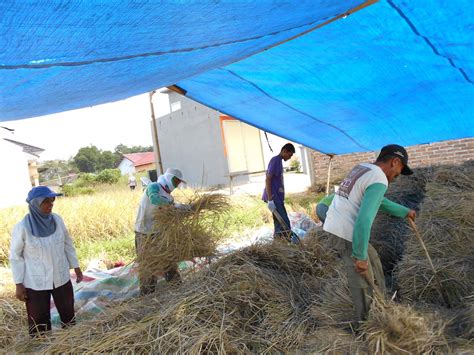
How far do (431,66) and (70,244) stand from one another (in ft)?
10.1

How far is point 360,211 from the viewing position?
1890 millimetres

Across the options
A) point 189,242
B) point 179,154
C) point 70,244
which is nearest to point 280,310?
point 189,242

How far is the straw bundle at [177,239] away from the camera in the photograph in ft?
10.6

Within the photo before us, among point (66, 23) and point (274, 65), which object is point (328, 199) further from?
point (66, 23)

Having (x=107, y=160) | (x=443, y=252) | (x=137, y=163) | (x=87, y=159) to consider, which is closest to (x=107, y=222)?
(x=443, y=252)

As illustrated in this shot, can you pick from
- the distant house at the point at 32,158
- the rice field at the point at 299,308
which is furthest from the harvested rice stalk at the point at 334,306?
the distant house at the point at 32,158

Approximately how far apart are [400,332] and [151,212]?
7.83 ft

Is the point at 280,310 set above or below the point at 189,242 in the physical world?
below

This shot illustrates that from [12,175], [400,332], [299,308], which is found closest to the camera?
[400,332]

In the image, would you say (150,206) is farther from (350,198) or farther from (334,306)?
(350,198)

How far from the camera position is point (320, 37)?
2514 millimetres

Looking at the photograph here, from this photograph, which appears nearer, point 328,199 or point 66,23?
point 66,23

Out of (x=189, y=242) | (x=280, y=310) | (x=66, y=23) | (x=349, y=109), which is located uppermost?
(x=66, y=23)

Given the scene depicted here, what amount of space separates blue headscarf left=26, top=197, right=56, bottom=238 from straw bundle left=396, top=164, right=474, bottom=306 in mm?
2513
